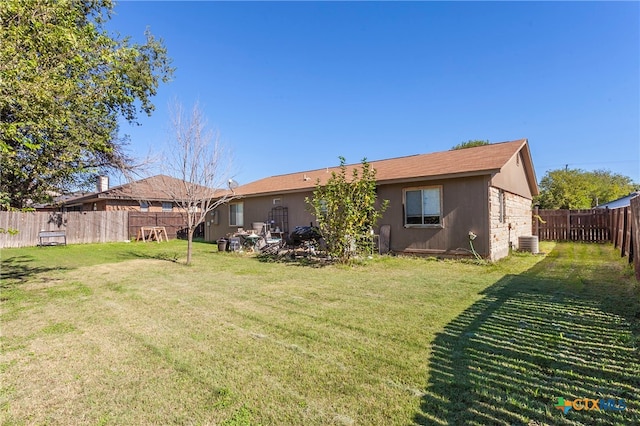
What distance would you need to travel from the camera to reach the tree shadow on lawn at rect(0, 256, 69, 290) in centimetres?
664

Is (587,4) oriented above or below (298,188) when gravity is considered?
above

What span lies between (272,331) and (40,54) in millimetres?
4708

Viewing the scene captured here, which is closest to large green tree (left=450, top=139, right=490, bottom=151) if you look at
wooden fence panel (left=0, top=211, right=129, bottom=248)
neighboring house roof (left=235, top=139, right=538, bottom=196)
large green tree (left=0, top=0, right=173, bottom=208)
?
neighboring house roof (left=235, top=139, right=538, bottom=196)

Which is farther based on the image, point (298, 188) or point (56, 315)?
point (298, 188)

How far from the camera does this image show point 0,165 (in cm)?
440

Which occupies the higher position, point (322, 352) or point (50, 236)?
point (50, 236)

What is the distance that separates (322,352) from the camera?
118 inches

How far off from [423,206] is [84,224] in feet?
57.2

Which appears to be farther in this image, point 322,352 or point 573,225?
point 573,225

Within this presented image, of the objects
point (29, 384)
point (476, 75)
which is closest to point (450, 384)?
point (29, 384)

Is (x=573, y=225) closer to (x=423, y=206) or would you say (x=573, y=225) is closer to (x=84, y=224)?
(x=423, y=206)

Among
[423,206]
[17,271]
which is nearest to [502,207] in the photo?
[423,206]

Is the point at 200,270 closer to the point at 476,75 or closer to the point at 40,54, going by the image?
the point at 40,54

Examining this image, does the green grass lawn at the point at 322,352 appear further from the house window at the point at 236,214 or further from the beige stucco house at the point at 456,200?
the house window at the point at 236,214
